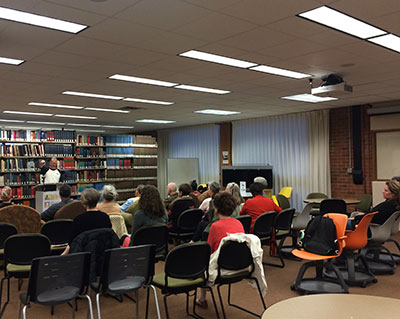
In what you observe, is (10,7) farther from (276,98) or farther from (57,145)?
(57,145)

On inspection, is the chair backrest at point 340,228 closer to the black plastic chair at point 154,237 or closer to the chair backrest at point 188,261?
the chair backrest at point 188,261

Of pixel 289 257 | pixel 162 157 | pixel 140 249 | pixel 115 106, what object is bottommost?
pixel 289 257

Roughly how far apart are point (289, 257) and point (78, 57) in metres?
4.60

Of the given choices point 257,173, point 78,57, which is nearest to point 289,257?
point 78,57

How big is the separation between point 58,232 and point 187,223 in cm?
206

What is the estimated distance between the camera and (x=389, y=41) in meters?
4.70

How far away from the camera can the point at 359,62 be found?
5.58 m

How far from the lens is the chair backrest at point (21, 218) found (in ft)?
17.7

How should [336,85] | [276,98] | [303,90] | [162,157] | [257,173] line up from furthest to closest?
[162,157] → [257,173] → [276,98] → [303,90] → [336,85]

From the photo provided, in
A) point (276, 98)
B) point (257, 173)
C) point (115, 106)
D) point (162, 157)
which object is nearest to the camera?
point (276, 98)

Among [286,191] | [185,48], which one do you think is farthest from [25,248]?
[286,191]

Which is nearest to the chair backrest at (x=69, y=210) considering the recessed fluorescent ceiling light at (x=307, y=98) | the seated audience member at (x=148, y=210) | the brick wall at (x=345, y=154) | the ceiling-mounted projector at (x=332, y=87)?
the seated audience member at (x=148, y=210)

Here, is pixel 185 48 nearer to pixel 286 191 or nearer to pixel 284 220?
pixel 284 220

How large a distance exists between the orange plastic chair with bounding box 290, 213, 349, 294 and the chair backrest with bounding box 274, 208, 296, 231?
1.08 metres
